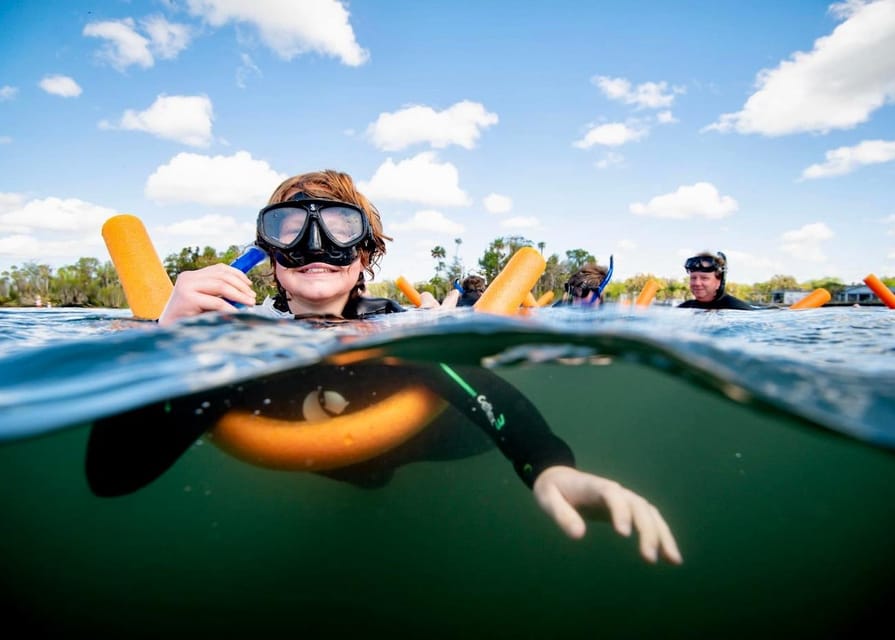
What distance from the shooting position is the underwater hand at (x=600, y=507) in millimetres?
1782

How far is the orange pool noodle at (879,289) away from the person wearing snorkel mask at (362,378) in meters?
9.00

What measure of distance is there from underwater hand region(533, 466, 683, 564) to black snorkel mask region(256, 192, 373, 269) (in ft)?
6.95

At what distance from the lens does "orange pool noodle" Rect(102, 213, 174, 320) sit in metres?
3.06

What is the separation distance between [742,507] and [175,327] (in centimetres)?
933

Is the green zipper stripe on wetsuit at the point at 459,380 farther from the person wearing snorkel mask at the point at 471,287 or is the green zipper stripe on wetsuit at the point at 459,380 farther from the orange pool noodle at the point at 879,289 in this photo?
the orange pool noodle at the point at 879,289

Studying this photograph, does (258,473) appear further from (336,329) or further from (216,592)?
(336,329)

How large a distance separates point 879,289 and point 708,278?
3.74 m

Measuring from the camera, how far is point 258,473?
559cm

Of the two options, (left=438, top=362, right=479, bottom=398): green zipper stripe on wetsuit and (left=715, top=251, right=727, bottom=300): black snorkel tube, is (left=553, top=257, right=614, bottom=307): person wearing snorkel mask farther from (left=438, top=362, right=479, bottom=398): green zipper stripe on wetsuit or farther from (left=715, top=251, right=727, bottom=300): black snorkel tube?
(left=438, top=362, right=479, bottom=398): green zipper stripe on wetsuit

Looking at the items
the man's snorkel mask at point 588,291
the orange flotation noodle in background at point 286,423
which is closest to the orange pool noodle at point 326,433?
the orange flotation noodle in background at point 286,423

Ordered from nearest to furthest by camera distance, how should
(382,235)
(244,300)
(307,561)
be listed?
(244,300)
(382,235)
(307,561)

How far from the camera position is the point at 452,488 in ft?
21.5

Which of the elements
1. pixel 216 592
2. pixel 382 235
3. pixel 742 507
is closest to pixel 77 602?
pixel 216 592

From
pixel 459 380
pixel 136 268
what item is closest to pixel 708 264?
pixel 459 380
